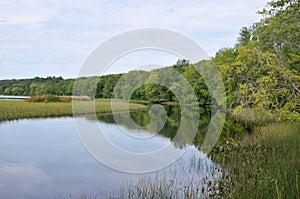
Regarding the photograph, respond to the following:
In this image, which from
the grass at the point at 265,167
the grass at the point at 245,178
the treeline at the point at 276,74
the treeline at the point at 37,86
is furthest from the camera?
the treeline at the point at 37,86

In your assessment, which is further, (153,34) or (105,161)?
(153,34)

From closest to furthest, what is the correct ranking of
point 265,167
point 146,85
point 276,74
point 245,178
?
point 245,178 < point 265,167 < point 276,74 < point 146,85

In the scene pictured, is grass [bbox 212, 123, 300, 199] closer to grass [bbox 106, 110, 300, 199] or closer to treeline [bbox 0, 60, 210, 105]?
grass [bbox 106, 110, 300, 199]

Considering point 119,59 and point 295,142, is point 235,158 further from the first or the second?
point 119,59

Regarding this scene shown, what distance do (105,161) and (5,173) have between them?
2758 mm

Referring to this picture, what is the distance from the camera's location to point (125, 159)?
9.45 m

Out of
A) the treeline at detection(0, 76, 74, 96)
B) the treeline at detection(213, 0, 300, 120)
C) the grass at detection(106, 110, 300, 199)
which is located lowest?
the grass at detection(106, 110, 300, 199)

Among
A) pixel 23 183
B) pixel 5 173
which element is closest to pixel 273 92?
pixel 23 183

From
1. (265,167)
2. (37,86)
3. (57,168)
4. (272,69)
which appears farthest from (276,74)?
(37,86)

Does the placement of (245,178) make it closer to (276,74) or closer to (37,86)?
(276,74)

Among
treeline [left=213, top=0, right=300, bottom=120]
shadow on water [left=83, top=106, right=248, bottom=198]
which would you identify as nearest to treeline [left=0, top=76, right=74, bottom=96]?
treeline [left=213, top=0, right=300, bottom=120]

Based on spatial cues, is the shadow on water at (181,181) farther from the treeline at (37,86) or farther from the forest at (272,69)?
the treeline at (37,86)

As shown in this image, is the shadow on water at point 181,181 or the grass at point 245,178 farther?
the shadow on water at point 181,181

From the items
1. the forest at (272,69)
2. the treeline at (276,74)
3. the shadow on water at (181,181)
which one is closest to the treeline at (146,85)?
the forest at (272,69)
